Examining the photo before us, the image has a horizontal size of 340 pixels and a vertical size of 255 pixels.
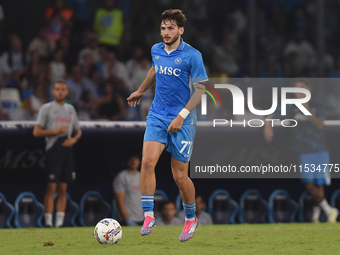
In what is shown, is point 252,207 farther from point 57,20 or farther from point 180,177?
point 57,20

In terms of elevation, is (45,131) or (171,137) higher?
(171,137)

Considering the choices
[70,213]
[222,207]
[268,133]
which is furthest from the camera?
[222,207]

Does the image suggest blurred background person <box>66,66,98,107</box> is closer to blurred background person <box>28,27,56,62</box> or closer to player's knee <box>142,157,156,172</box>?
blurred background person <box>28,27,56,62</box>

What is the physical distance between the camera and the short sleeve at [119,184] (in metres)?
9.42

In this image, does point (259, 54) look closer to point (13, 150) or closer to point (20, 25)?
point (20, 25)

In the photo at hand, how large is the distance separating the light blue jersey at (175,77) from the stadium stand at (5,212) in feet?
12.9

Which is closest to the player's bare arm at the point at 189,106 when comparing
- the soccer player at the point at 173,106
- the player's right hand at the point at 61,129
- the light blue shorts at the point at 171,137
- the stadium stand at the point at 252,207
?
the soccer player at the point at 173,106

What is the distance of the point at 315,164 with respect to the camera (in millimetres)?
9727

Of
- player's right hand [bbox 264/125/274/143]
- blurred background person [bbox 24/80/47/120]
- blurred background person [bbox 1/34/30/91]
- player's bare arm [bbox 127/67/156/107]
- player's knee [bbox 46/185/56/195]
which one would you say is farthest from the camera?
blurred background person [bbox 1/34/30/91]

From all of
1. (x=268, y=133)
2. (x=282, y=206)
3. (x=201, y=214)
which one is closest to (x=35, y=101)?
(x=201, y=214)

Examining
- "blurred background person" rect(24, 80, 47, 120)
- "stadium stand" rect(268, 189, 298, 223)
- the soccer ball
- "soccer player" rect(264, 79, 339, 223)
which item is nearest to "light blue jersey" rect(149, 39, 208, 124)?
the soccer ball

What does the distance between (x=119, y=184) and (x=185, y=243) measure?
3201 millimetres

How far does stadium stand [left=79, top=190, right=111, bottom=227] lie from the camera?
30.9ft

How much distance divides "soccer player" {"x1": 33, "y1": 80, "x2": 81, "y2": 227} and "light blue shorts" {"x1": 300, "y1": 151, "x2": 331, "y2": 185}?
3597mm
